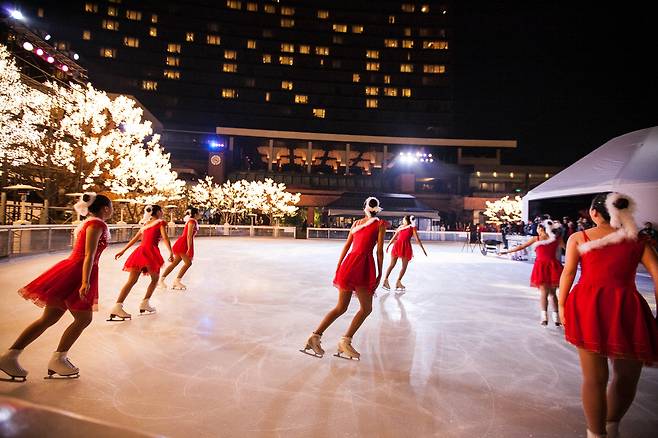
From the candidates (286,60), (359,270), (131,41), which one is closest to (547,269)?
(359,270)

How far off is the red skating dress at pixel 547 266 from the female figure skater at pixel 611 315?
372 centimetres

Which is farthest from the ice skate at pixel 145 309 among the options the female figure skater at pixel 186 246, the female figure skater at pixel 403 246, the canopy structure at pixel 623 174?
the canopy structure at pixel 623 174

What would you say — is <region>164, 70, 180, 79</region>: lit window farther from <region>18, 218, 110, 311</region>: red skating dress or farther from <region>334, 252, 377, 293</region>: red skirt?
<region>334, 252, 377, 293</region>: red skirt

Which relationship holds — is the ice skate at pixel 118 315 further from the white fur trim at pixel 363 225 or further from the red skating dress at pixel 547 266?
the red skating dress at pixel 547 266

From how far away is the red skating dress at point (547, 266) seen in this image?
235 inches

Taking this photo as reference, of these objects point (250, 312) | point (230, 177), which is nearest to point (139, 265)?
point (250, 312)

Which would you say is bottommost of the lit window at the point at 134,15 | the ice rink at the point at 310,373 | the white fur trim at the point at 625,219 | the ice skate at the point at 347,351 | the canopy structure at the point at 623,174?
the ice rink at the point at 310,373

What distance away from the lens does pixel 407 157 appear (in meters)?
49.0

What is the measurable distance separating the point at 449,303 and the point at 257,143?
53086 mm

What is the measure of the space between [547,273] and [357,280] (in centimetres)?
373

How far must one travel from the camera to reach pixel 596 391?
2436 mm

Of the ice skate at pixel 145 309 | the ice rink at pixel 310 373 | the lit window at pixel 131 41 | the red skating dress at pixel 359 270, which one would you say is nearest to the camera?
the ice rink at pixel 310 373

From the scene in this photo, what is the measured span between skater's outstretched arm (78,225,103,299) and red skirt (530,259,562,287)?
6136 mm

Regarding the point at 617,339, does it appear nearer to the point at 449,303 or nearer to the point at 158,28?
the point at 449,303
